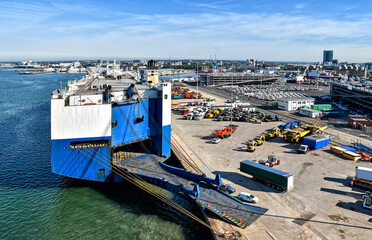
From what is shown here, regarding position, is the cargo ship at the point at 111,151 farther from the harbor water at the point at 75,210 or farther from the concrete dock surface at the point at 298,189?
the concrete dock surface at the point at 298,189

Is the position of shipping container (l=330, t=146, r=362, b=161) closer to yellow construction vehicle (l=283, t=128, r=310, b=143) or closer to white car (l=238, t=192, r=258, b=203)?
yellow construction vehicle (l=283, t=128, r=310, b=143)

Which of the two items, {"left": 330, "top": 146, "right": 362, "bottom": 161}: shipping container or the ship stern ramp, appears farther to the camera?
{"left": 330, "top": 146, "right": 362, "bottom": 161}: shipping container

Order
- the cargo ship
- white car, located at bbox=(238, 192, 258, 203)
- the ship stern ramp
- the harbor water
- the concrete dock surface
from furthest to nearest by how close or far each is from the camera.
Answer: the cargo ship < white car, located at bbox=(238, 192, 258, 203) < the harbor water < the ship stern ramp < the concrete dock surface

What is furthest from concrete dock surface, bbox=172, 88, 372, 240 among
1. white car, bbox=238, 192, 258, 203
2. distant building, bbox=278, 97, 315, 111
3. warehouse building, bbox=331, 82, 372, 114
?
warehouse building, bbox=331, 82, 372, 114

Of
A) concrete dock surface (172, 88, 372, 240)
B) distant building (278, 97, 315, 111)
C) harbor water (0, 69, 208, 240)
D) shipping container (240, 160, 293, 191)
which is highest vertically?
distant building (278, 97, 315, 111)

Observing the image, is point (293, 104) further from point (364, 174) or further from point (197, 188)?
point (197, 188)

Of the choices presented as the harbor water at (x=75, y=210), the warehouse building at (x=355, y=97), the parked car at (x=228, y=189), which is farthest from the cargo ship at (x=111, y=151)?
the warehouse building at (x=355, y=97)

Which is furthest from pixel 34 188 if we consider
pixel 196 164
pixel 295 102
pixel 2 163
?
pixel 295 102

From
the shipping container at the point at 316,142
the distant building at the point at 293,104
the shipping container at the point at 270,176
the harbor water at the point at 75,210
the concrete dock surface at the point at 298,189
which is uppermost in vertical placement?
the distant building at the point at 293,104

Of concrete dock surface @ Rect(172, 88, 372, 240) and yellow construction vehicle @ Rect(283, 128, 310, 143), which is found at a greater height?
yellow construction vehicle @ Rect(283, 128, 310, 143)
